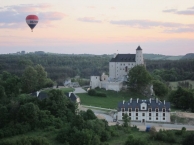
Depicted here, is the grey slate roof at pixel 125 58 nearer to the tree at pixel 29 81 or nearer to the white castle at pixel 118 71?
the white castle at pixel 118 71

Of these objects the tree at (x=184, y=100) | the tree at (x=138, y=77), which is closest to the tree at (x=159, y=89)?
the tree at (x=138, y=77)

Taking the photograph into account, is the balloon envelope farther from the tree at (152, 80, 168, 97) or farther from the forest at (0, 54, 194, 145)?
the tree at (152, 80, 168, 97)

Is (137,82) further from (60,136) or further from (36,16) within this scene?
(60,136)

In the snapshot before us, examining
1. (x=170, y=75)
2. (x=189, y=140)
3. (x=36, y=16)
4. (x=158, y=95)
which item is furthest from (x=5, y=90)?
(x=170, y=75)

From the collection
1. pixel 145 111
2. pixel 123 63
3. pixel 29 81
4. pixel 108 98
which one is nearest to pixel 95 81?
pixel 108 98

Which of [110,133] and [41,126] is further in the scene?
[41,126]

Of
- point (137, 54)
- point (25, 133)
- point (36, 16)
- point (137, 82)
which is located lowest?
point (25, 133)
